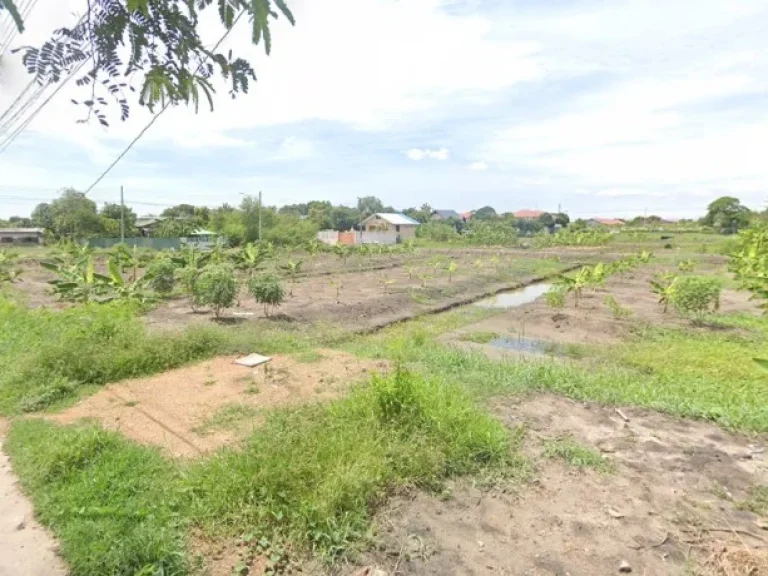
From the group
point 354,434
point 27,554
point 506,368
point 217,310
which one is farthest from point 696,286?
point 27,554

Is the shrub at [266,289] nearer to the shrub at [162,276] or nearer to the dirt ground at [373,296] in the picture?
the dirt ground at [373,296]

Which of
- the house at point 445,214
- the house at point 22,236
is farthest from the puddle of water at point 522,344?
the house at point 445,214

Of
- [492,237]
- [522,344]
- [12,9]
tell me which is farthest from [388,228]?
[12,9]

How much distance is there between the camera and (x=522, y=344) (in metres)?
10.7

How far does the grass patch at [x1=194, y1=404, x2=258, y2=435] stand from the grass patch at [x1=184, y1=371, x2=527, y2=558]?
46 centimetres

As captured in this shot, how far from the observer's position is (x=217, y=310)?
39.1 ft

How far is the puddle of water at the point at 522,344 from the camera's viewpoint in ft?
33.4

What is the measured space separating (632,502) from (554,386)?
9.33ft

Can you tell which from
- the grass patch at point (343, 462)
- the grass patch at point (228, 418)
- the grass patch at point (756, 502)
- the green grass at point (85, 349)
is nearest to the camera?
the grass patch at point (343, 462)

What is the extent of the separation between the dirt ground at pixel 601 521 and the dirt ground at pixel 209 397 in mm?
2439

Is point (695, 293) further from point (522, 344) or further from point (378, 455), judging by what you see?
point (378, 455)

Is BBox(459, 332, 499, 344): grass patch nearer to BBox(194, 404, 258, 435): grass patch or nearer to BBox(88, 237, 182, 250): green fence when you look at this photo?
BBox(194, 404, 258, 435): grass patch

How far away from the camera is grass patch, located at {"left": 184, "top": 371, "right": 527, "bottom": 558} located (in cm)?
347

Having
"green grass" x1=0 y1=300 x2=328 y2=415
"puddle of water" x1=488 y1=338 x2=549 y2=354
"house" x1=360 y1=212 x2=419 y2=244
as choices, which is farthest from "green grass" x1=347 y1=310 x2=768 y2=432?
"house" x1=360 y1=212 x2=419 y2=244
